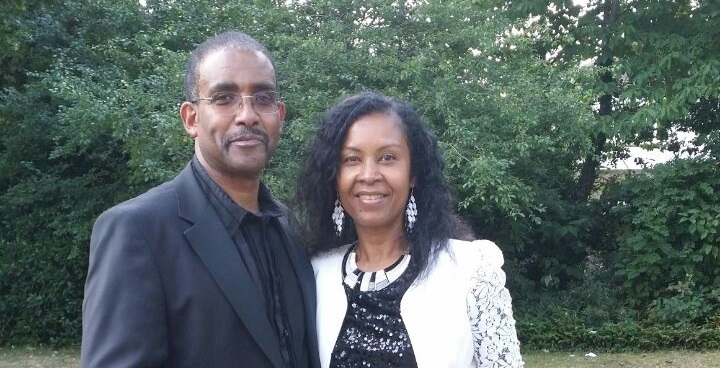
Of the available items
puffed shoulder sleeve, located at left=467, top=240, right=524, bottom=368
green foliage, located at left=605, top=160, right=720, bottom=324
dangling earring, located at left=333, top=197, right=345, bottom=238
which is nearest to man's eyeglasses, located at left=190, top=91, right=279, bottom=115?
dangling earring, located at left=333, top=197, right=345, bottom=238

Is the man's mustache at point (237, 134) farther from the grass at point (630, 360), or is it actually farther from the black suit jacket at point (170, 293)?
the grass at point (630, 360)

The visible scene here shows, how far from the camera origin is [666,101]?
10.6 m

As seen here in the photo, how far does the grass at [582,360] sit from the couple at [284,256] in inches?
268

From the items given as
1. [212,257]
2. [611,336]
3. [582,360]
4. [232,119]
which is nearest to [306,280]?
[212,257]

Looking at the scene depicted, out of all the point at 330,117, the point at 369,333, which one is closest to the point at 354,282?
the point at 369,333

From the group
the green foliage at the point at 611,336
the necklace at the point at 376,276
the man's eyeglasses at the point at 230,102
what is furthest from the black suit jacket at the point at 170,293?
the green foliage at the point at 611,336

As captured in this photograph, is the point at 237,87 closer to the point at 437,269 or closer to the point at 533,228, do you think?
the point at 437,269

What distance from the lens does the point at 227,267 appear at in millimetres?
2211

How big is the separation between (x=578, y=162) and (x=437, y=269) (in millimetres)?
10267

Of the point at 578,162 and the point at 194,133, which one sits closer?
the point at 194,133

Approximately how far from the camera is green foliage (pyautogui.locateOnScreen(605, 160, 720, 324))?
1102 centimetres

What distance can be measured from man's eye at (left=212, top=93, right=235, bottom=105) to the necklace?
73cm

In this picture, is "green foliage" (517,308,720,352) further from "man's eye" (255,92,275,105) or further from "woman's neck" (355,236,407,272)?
"man's eye" (255,92,275,105)

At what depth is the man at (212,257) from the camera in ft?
6.56
